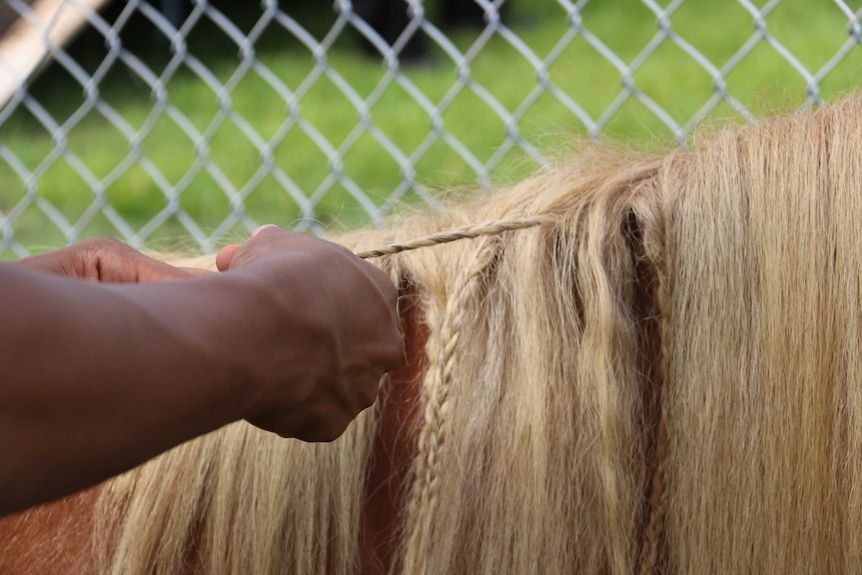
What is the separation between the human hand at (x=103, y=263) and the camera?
0.76 m

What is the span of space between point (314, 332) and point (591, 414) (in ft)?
1.01

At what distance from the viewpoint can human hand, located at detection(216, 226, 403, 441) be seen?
0.51 m

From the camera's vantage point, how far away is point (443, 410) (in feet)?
2.59

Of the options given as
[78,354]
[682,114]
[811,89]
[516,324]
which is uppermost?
[682,114]

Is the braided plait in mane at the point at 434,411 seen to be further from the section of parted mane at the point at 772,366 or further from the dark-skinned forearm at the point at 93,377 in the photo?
the dark-skinned forearm at the point at 93,377

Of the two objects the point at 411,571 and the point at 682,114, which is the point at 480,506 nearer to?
the point at 411,571

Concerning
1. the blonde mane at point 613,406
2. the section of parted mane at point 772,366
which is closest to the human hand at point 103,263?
the blonde mane at point 613,406

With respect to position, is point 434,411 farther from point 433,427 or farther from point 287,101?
point 287,101

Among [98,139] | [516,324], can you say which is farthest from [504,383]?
[98,139]

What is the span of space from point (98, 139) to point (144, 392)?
7.80 feet

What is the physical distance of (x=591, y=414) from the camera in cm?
76

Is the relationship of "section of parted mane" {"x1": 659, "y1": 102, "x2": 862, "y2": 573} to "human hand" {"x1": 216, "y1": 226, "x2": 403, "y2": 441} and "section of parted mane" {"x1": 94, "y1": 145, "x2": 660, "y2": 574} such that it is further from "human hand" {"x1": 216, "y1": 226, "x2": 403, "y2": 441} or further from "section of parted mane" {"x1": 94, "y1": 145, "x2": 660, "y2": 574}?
"human hand" {"x1": 216, "y1": 226, "x2": 403, "y2": 441}

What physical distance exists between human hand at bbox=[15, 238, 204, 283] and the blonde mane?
17 centimetres

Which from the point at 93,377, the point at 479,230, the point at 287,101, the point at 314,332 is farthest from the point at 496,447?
the point at 287,101
